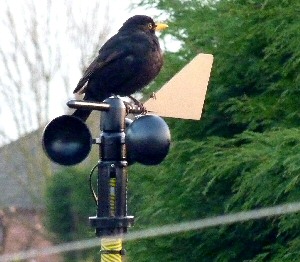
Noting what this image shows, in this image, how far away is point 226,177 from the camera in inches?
238

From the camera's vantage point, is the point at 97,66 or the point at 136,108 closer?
the point at 136,108

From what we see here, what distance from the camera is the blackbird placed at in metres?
4.91

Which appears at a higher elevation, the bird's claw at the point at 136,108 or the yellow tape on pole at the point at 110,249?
the bird's claw at the point at 136,108

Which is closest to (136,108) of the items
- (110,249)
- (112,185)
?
(112,185)

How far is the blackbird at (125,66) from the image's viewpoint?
491 centimetres

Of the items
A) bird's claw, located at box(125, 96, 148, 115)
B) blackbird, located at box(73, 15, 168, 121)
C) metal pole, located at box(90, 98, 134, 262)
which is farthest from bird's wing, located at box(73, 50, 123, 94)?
metal pole, located at box(90, 98, 134, 262)

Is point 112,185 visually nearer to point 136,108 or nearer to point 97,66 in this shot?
point 136,108

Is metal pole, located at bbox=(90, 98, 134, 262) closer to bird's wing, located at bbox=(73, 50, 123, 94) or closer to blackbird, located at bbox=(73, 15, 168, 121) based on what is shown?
blackbird, located at bbox=(73, 15, 168, 121)

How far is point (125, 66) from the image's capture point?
4941mm

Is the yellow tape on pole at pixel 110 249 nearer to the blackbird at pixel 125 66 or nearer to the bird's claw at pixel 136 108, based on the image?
the bird's claw at pixel 136 108

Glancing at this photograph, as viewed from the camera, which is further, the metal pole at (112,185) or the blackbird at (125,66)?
the blackbird at (125,66)

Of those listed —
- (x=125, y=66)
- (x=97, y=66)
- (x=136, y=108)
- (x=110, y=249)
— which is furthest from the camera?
(x=97, y=66)

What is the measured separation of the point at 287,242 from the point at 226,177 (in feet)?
1.85

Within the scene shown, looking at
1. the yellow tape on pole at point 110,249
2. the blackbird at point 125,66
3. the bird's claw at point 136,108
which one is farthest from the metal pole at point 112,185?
the blackbird at point 125,66
